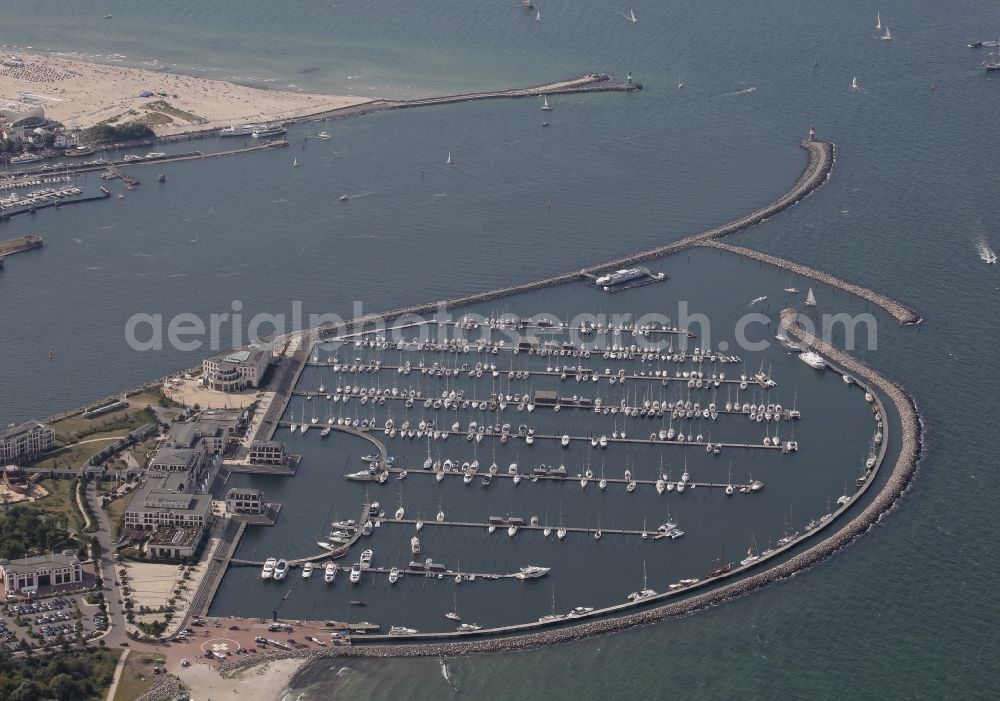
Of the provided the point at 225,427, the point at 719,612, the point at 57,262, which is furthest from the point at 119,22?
the point at 719,612

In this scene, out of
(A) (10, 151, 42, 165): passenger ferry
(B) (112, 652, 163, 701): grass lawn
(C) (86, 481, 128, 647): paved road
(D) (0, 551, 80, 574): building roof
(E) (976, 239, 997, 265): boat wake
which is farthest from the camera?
(A) (10, 151, 42, 165): passenger ferry

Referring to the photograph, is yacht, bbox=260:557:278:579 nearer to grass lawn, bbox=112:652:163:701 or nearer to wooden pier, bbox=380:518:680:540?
wooden pier, bbox=380:518:680:540

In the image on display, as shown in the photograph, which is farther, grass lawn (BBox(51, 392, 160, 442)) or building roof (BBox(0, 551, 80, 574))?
grass lawn (BBox(51, 392, 160, 442))

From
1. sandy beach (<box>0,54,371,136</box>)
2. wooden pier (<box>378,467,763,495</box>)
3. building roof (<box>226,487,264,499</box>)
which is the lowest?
building roof (<box>226,487,264,499</box>)

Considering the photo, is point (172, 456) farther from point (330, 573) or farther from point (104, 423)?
point (330, 573)

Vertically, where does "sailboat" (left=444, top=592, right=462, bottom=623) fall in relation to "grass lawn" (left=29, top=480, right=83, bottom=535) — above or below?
below

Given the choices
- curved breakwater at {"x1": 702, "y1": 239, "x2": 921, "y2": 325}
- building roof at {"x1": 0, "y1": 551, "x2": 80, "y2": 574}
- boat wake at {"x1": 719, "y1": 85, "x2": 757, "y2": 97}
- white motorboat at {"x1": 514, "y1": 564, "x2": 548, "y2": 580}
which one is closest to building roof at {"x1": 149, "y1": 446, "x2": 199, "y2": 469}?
building roof at {"x1": 0, "y1": 551, "x2": 80, "y2": 574}

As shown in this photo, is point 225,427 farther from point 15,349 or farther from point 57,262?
point 57,262
